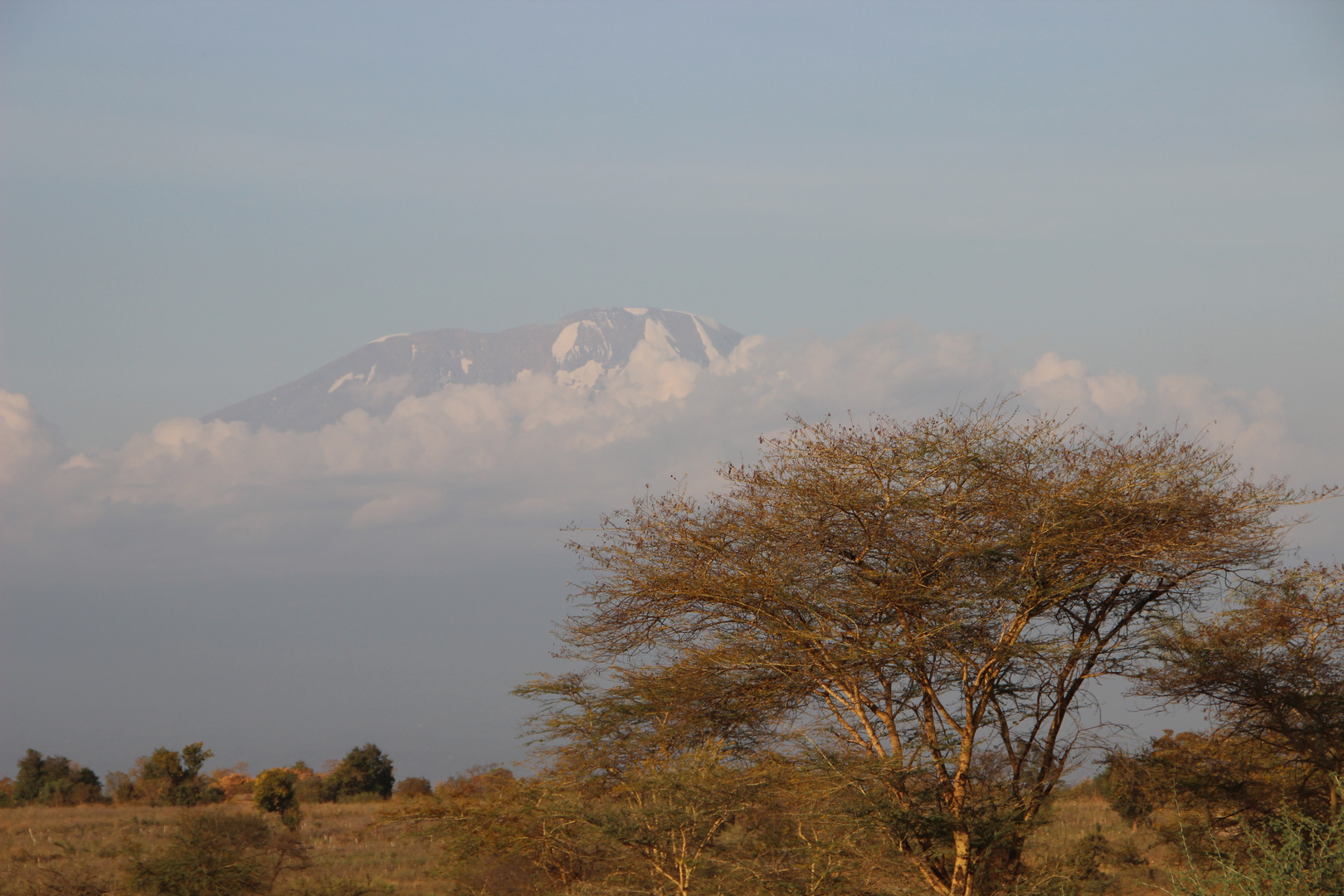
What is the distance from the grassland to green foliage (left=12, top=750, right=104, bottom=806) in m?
3.26

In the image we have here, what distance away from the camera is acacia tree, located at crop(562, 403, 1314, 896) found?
14.0m

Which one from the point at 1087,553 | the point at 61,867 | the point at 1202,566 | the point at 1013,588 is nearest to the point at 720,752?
the point at 1013,588

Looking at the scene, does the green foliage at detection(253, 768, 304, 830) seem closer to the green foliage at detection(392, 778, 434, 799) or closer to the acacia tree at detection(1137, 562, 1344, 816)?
the green foliage at detection(392, 778, 434, 799)

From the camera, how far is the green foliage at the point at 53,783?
40719 mm

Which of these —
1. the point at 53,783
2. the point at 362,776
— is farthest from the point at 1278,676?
the point at 53,783

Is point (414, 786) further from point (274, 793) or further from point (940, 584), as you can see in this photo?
point (940, 584)

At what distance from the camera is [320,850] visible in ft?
93.1

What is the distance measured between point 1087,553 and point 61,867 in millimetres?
21338

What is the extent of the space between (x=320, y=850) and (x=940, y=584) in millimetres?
20916

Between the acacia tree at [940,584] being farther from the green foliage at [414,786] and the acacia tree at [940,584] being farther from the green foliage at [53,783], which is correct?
the green foliage at [53,783]

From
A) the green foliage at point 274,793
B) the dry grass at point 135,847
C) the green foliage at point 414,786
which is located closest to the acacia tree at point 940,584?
the dry grass at point 135,847

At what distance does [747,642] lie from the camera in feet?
50.2

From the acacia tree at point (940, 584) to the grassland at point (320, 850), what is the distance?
104 inches

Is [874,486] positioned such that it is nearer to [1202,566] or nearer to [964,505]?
[964,505]
